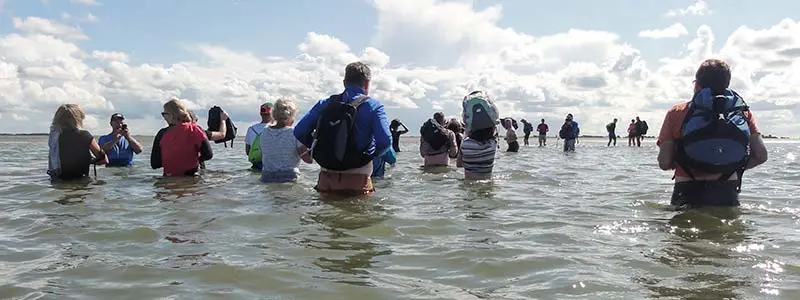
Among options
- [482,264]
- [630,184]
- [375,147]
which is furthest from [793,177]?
[482,264]

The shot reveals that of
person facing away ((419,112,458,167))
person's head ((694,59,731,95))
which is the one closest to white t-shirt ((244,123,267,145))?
person facing away ((419,112,458,167))

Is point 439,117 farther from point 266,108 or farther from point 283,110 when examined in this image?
point 283,110

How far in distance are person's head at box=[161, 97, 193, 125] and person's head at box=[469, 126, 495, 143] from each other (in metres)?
3.94

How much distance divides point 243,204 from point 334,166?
121 centimetres

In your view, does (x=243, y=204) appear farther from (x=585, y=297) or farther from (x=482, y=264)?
(x=585, y=297)

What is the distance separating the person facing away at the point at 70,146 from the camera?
8.94 m

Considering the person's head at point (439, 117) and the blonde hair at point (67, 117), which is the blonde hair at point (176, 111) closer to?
the blonde hair at point (67, 117)

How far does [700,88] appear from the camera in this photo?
20.2 feet

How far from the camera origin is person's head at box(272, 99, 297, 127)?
825 cm

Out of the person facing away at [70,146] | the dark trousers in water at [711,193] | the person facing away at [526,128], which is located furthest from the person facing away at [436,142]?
the person facing away at [526,128]

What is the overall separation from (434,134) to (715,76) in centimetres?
684

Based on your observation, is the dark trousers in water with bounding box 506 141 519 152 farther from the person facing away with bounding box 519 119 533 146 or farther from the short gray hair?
the person facing away with bounding box 519 119 533 146

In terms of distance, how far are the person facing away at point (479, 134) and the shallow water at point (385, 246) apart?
1.11m

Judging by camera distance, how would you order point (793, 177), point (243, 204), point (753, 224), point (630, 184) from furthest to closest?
point (793, 177)
point (630, 184)
point (243, 204)
point (753, 224)
